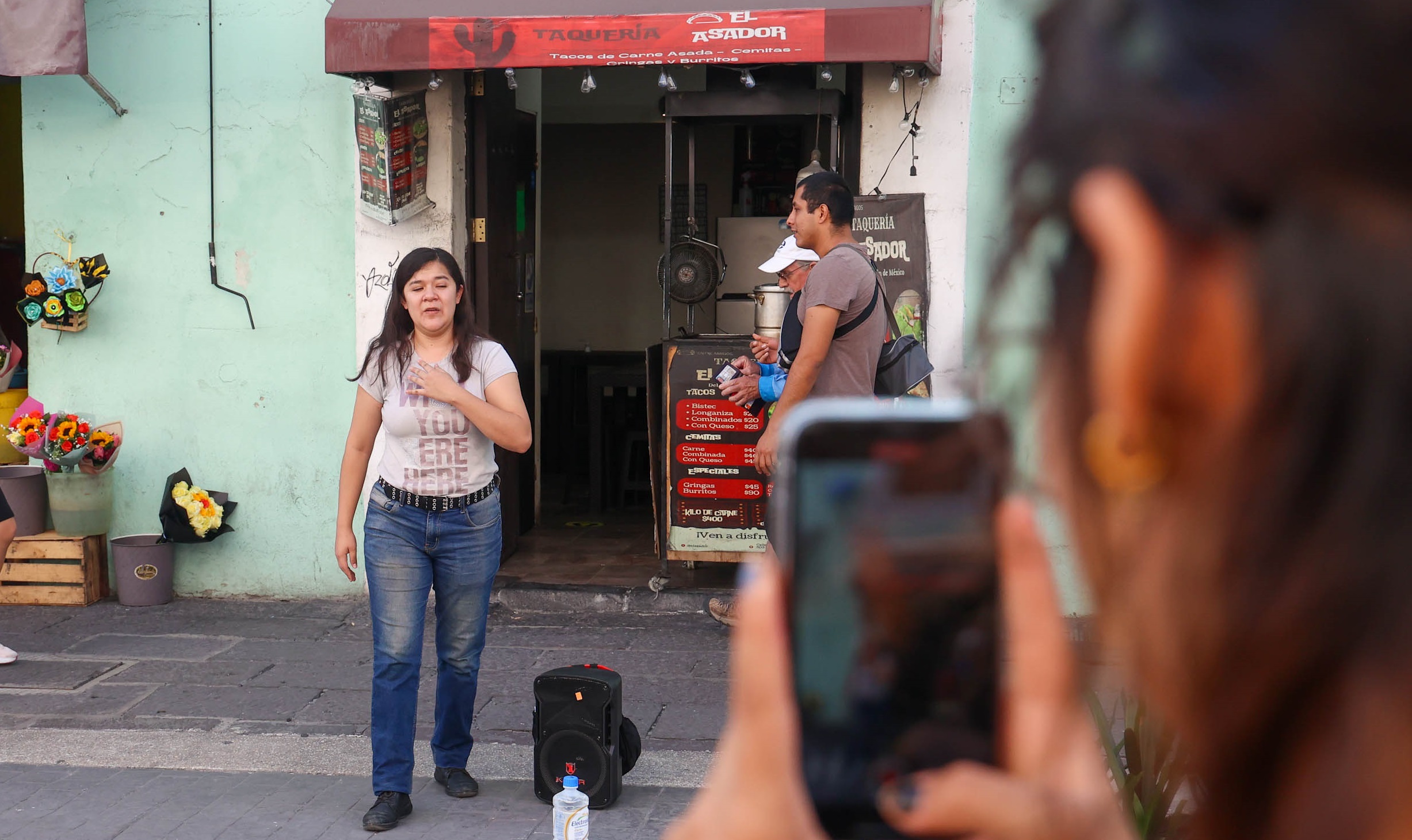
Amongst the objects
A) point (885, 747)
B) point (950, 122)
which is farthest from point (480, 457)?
point (885, 747)

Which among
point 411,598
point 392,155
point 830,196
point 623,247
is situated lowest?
point 411,598

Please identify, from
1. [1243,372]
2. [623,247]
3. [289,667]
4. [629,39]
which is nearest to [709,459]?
[629,39]

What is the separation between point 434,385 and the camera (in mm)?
4348

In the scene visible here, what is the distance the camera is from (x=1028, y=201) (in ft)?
1.76

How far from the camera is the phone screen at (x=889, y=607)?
0.68m

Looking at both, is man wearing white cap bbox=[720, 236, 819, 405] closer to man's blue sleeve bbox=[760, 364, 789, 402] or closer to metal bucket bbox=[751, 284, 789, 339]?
man's blue sleeve bbox=[760, 364, 789, 402]

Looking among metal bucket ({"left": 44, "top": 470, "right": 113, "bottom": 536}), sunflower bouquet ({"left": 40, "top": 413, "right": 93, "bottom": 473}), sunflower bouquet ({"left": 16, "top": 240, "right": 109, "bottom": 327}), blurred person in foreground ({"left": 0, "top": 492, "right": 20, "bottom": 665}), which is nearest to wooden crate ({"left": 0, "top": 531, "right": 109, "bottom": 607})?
metal bucket ({"left": 44, "top": 470, "right": 113, "bottom": 536})

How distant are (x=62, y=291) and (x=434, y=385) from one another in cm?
401

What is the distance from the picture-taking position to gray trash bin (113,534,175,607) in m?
7.27

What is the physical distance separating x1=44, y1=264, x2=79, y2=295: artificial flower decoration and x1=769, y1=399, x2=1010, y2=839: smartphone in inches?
294

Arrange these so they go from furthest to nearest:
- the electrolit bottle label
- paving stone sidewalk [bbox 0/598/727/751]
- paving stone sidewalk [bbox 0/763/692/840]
Result: paving stone sidewalk [bbox 0/598/727/751] → paving stone sidewalk [bbox 0/763/692/840] → the electrolit bottle label

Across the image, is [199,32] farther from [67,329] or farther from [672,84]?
[672,84]

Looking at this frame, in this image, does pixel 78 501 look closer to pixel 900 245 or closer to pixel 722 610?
pixel 722 610

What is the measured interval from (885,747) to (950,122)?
634 centimetres
